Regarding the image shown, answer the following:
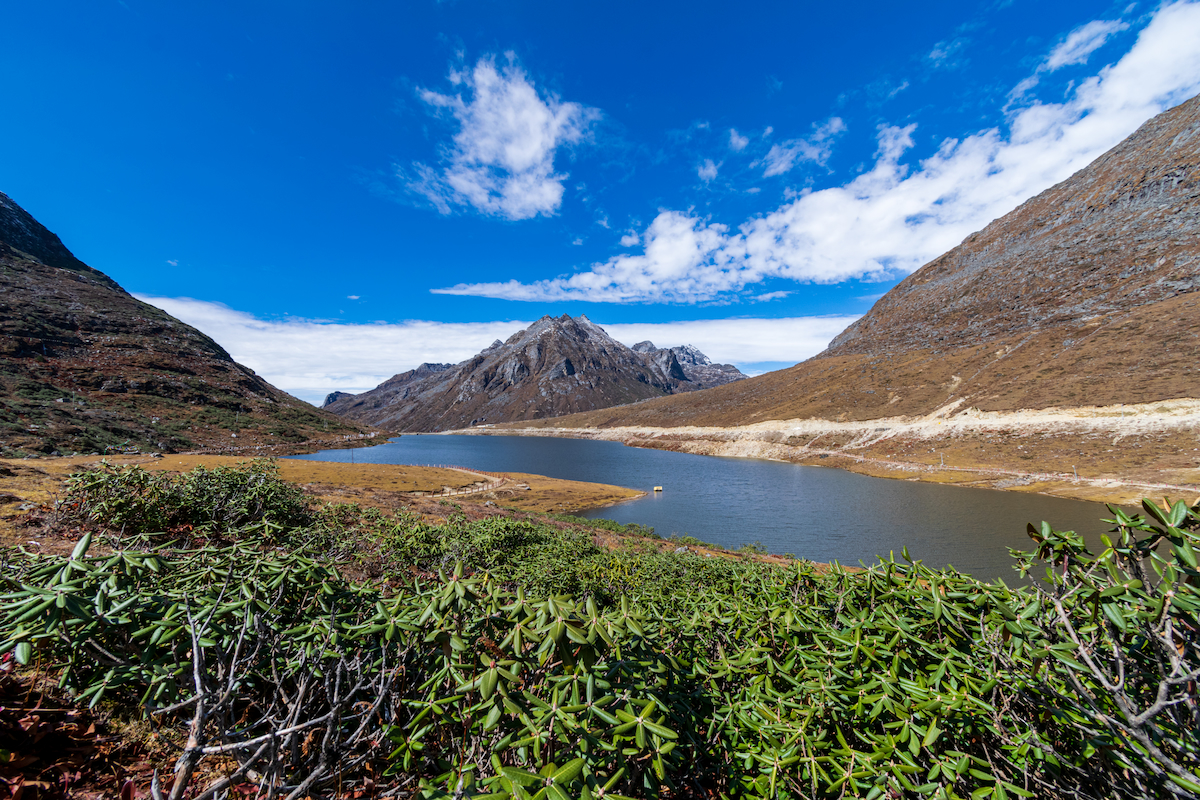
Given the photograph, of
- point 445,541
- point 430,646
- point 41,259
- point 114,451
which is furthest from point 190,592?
point 41,259

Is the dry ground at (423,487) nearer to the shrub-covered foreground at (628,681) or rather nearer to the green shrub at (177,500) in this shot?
the green shrub at (177,500)

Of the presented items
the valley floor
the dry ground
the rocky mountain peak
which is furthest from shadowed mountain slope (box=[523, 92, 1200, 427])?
the rocky mountain peak

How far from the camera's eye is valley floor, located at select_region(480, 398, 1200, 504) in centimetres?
3894

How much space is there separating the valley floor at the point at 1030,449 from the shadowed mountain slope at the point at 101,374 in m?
99.3

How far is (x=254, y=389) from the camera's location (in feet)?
374

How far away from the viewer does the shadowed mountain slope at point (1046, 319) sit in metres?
63.5

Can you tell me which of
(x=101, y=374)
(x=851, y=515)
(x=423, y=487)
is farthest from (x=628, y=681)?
(x=101, y=374)

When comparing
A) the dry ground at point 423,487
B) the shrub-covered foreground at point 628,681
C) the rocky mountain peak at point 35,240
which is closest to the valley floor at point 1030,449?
the shrub-covered foreground at point 628,681

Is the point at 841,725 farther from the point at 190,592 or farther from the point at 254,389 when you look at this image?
the point at 254,389

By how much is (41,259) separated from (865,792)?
671 ft

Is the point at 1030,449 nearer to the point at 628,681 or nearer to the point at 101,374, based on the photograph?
the point at 628,681

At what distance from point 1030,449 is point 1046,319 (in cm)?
6350

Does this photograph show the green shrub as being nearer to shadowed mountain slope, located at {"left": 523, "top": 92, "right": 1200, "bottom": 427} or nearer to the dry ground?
the dry ground

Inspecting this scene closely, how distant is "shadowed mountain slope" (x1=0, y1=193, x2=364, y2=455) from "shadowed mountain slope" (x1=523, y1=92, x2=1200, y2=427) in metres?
107
